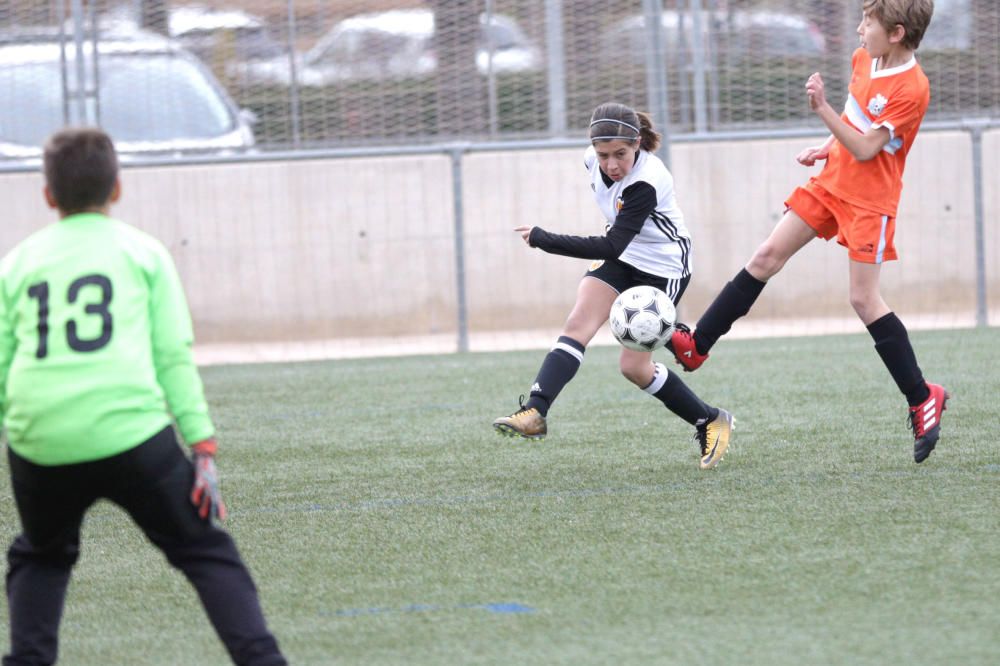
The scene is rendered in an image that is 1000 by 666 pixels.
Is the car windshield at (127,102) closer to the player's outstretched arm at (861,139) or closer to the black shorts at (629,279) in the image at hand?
the black shorts at (629,279)

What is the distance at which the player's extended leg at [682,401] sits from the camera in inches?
212

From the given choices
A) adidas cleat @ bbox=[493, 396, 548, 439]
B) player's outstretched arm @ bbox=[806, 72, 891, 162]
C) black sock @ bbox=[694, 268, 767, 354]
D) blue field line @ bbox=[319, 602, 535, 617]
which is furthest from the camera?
black sock @ bbox=[694, 268, 767, 354]

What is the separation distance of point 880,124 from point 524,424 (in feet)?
5.32

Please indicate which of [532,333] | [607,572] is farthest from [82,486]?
[532,333]

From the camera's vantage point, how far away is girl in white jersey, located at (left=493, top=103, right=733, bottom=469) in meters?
5.30

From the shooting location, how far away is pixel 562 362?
214 inches

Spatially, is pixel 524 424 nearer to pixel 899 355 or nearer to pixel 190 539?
pixel 899 355

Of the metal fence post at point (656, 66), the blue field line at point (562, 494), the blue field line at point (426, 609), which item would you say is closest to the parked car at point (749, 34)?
the metal fence post at point (656, 66)

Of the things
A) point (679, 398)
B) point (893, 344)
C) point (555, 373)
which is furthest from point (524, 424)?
point (893, 344)

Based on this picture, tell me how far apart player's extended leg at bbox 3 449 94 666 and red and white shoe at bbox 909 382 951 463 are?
3.01 m

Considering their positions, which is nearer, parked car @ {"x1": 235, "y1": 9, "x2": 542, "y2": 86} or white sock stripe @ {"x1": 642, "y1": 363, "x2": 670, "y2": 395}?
white sock stripe @ {"x1": 642, "y1": 363, "x2": 670, "y2": 395}

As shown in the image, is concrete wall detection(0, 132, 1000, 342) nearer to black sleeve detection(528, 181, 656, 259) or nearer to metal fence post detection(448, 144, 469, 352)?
metal fence post detection(448, 144, 469, 352)

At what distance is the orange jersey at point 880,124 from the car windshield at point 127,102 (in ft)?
23.0

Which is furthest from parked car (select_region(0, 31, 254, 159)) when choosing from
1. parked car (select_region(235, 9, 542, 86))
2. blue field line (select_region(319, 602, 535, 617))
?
blue field line (select_region(319, 602, 535, 617))
